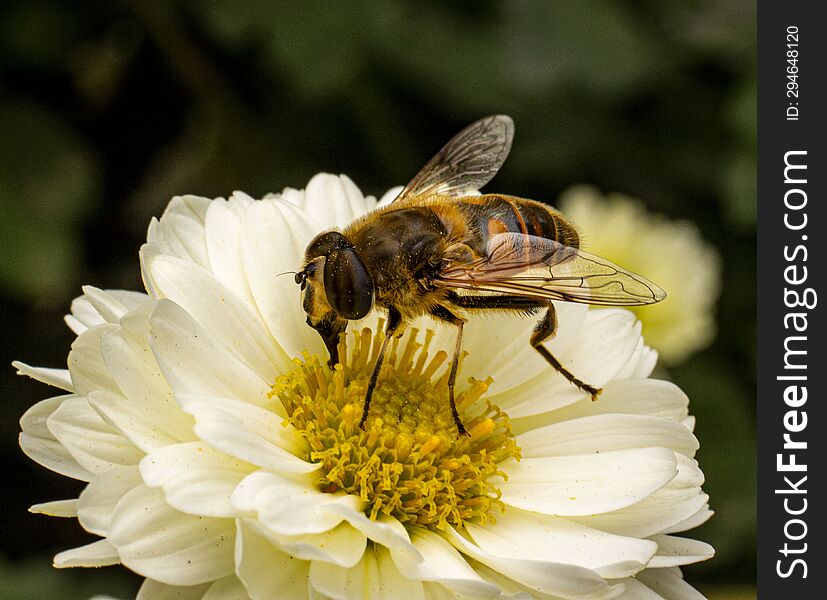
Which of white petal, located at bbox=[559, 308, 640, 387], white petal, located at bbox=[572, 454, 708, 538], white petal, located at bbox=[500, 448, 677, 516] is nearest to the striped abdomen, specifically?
white petal, located at bbox=[559, 308, 640, 387]

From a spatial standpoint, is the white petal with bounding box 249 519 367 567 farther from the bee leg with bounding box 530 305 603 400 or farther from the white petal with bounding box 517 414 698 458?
the bee leg with bounding box 530 305 603 400

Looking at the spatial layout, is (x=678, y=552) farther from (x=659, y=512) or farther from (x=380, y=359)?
(x=380, y=359)

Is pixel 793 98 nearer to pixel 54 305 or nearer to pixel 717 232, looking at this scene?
pixel 717 232

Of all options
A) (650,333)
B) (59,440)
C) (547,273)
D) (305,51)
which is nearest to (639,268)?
(650,333)

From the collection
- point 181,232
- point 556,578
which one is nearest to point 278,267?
point 181,232

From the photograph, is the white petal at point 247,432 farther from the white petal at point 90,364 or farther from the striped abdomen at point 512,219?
the striped abdomen at point 512,219

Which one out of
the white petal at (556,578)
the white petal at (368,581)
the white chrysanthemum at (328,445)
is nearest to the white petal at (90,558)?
the white chrysanthemum at (328,445)
